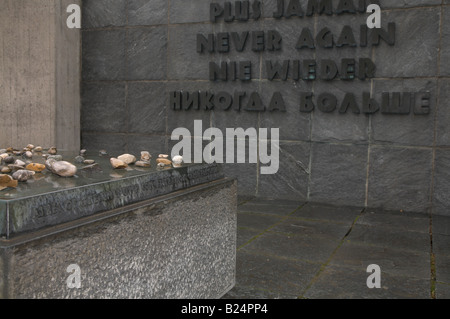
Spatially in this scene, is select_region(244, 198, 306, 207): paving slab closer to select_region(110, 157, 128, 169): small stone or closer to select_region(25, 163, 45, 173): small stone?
select_region(110, 157, 128, 169): small stone

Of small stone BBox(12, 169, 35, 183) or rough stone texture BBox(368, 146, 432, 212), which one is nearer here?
small stone BBox(12, 169, 35, 183)

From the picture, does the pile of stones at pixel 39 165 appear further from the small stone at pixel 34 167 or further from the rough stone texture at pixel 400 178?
the rough stone texture at pixel 400 178

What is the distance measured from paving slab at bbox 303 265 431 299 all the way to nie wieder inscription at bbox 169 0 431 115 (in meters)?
2.73

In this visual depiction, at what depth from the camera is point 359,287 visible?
281cm

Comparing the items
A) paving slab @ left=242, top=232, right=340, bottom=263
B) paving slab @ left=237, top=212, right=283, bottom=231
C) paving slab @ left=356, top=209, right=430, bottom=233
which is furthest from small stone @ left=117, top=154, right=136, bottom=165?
paving slab @ left=356, top=209, right=430, bottom=233

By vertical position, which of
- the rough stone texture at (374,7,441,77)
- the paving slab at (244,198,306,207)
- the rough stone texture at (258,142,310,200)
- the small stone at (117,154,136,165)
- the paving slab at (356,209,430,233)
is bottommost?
the paving slab at (356,209,430,233)

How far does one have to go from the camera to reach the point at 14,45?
21.5ft

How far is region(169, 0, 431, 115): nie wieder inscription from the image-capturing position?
5230 mm

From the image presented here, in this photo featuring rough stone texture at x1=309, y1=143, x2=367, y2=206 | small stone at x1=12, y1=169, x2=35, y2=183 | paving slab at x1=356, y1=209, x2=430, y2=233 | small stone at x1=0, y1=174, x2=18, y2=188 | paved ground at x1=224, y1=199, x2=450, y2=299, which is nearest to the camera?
small stone at x1=0, y1=174, x2=18, y2=188

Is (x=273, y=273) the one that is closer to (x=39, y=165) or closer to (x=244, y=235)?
(x=244, y=235)

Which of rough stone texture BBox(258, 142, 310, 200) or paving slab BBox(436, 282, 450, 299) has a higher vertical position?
rough stone texture BBox(258, 142, 310, 200)

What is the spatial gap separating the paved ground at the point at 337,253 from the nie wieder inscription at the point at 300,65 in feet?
4.36
